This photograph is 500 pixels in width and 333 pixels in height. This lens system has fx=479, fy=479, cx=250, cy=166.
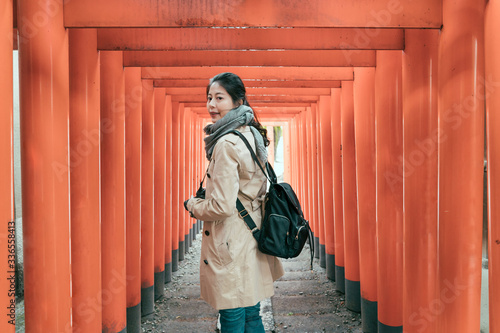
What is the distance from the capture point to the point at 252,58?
4480 millimetres

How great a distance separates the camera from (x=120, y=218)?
14.1 ft

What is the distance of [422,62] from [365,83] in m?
1.48

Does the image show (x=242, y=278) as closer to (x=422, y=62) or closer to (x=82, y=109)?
(x=82, y=109)

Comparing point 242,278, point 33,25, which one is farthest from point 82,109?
point 242,278

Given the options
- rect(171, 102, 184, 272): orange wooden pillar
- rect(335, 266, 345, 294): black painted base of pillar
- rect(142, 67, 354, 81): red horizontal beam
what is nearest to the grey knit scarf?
rect(142, 67, 354, 81): red horizontal beam

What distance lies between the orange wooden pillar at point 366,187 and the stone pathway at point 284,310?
0.39 meters

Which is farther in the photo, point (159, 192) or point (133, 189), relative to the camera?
point (159, 192)

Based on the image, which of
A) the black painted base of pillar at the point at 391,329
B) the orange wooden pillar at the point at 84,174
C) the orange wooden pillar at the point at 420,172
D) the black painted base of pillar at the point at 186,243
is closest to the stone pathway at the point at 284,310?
the black painted base of pillar at the point at 391,329

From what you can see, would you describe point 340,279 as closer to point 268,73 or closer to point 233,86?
point 268,73

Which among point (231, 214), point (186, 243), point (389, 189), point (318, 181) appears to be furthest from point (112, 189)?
point (186, 243)

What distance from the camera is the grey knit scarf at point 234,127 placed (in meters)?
2.91

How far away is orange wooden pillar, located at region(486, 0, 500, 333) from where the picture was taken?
7.70 ft

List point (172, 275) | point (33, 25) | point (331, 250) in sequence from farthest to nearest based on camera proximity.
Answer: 1. point (172, 275)
2. point (331, 250)
3. point (33, 25)

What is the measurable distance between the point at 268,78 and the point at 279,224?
2.89m
